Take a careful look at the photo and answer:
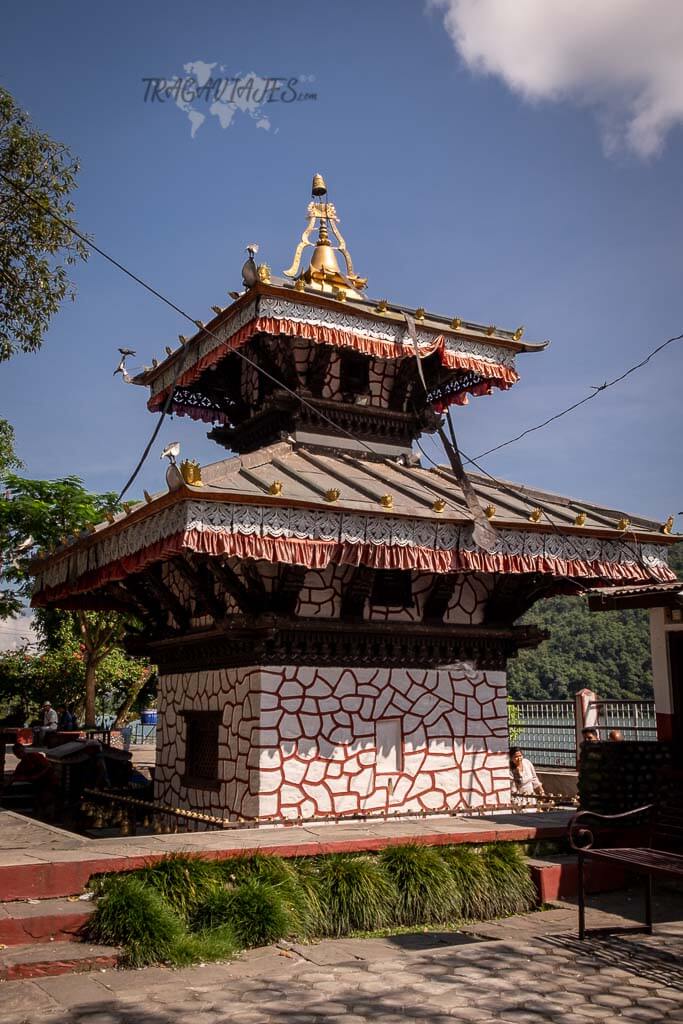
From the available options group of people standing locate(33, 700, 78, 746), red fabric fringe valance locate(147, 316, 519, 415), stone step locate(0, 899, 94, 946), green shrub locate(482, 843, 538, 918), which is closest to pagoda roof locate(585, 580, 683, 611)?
green shrub locate(482, 843, 538, 918)

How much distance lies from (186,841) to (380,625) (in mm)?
3649

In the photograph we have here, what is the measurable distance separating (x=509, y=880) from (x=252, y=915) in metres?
2.85

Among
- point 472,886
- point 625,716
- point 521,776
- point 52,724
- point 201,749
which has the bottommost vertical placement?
point 472,886

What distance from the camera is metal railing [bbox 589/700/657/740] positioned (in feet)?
54.4

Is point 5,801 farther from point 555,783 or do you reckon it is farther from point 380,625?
point 555,783

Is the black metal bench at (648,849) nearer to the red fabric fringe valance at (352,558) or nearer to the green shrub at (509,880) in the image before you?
the green shrub at (509,880)

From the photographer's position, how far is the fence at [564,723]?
16.8m

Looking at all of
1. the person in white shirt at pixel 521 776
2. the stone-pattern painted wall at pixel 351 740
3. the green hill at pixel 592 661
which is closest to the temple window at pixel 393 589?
the stone-pattern painted wall at pixel 351 740

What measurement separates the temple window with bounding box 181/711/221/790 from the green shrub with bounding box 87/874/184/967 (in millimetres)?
4186

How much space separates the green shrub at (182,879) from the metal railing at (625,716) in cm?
1000

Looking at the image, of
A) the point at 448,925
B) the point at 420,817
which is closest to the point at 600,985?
the point at 448,925

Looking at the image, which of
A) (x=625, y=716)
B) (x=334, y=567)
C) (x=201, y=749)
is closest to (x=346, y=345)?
(x=334, y=567)

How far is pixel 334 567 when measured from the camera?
1140cm

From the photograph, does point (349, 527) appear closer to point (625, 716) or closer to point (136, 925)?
point (136, 925)
